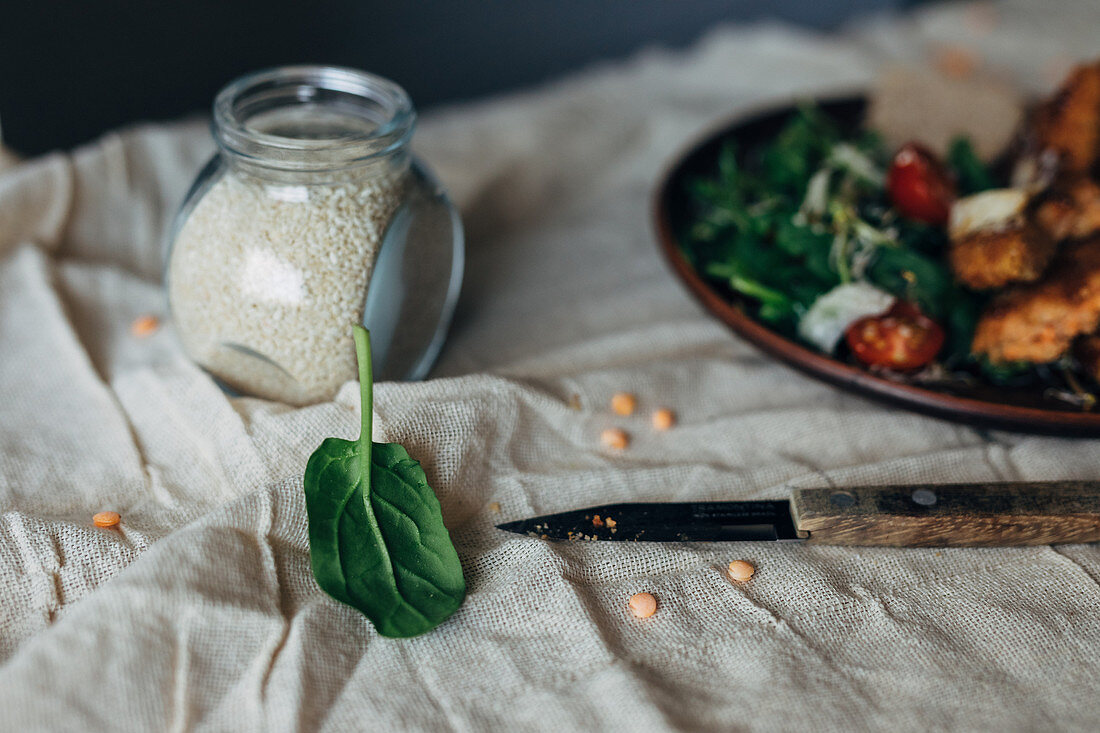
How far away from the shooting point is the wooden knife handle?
839 millimetres

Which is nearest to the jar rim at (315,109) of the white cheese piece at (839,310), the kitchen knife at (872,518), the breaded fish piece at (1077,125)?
the kitchen knife at (872,518)

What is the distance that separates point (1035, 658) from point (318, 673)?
645mm

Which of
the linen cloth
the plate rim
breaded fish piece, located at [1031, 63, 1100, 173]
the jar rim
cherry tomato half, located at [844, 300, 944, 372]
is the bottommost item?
the linen cloth

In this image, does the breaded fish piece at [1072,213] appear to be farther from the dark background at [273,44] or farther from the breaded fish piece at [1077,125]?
the dark background at [273,44]

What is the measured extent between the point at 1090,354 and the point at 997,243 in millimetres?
170

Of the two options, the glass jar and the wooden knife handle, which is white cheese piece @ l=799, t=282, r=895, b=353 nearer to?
the wooden knife handle

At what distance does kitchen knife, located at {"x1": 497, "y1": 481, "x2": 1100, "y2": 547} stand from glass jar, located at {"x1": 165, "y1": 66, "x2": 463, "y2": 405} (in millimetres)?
280

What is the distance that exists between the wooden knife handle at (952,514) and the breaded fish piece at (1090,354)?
0.18m

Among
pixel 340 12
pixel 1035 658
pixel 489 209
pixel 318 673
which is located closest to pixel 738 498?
pixel 1035 658

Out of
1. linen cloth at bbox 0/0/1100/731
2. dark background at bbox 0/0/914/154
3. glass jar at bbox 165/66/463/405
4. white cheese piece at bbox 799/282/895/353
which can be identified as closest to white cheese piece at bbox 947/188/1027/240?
white cheese piece at bbox 799/282/895/353

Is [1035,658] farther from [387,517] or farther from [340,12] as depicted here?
[340,12]

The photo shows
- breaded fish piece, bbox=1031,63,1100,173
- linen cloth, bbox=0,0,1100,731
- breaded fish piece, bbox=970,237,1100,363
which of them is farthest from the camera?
breaded fish piece, bbox=1031,63,1100,173

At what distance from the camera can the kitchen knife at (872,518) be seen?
0.84m

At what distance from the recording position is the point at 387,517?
0.80 metres
